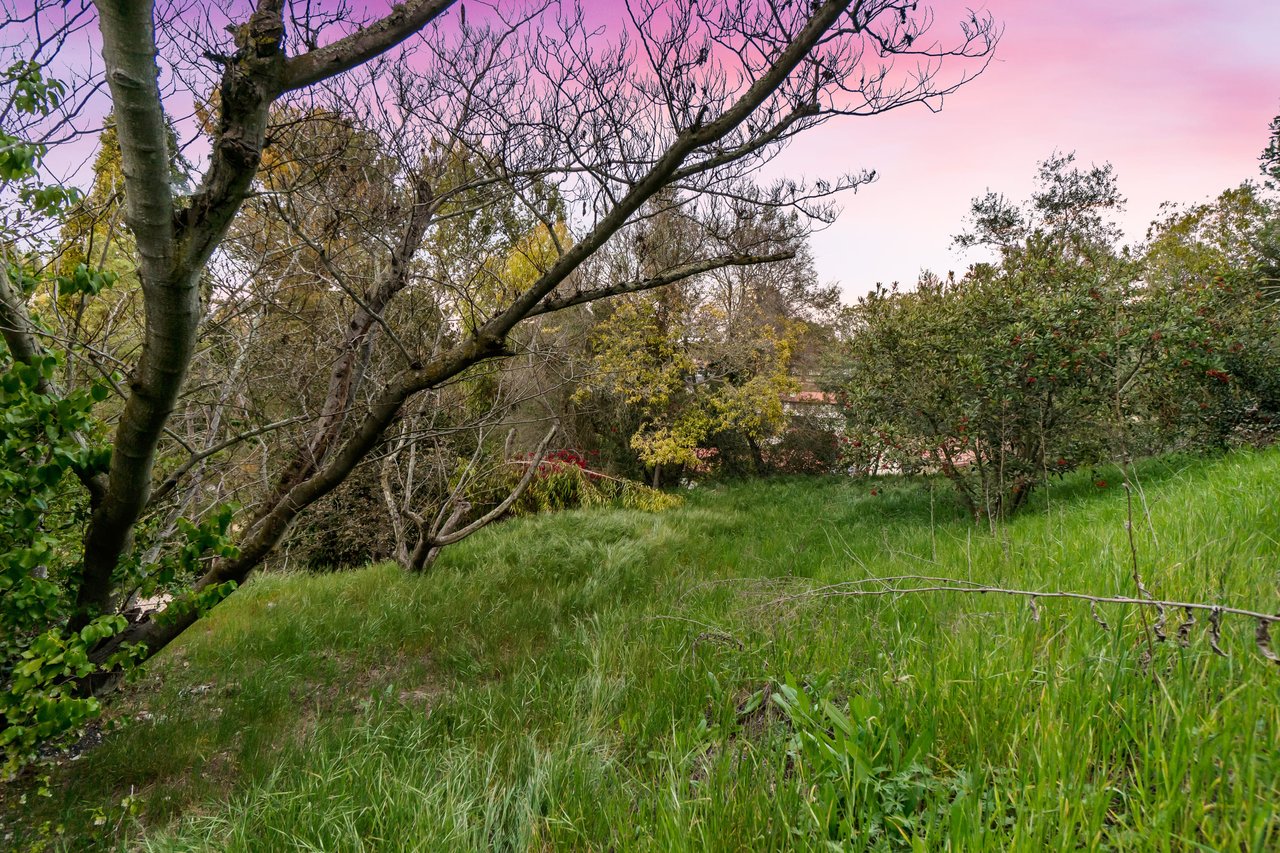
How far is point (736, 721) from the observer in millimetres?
2186

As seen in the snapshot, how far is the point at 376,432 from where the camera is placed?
2717 millimetres

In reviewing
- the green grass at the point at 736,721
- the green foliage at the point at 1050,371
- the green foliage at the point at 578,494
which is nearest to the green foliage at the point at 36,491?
the green grass at the point at 736,721

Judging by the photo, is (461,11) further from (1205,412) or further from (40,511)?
(1205,412)

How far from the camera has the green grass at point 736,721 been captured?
4.14ft

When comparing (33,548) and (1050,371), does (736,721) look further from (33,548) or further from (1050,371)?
(1050,371)

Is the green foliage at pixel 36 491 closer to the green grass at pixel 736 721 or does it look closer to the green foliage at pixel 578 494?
the green grass at pixel 736 721

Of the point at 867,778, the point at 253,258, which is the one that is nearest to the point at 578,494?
the point at 253,258

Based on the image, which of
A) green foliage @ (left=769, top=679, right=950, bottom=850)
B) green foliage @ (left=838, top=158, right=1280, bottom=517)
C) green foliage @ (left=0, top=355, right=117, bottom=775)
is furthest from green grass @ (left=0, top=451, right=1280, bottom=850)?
green foliage @ (left=838, top=158, right=1280, bottom=517)

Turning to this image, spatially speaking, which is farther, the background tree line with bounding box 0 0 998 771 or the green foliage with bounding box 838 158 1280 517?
the green foliage with bounding box 838 158 1280 517

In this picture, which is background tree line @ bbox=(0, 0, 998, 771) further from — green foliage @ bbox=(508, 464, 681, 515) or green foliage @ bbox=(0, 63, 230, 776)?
green foliage @ bbox=(508, 464, 681, 515)

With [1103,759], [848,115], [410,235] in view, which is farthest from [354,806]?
[848,115]

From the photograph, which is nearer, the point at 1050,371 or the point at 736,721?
the point at 736,721

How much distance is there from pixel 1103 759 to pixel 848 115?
3152mm

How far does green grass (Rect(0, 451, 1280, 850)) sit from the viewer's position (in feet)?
4.14
